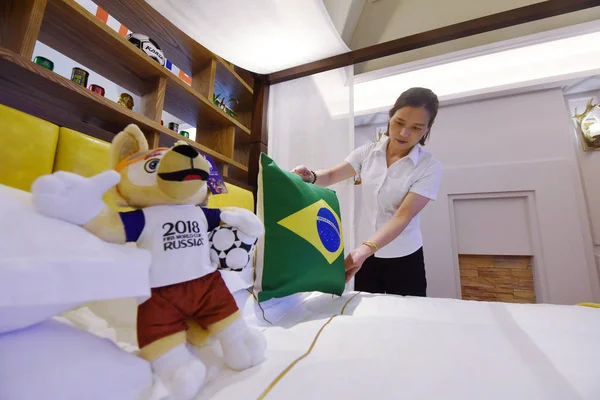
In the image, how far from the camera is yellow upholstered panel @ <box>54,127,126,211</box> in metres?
0.64

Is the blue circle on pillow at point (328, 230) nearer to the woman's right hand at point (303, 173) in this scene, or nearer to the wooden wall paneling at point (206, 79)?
the woman's right hand at point (303, 173)


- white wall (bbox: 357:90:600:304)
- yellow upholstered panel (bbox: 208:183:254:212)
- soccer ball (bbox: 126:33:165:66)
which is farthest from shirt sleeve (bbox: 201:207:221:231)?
white wall (bbox: 357:90:600:304)

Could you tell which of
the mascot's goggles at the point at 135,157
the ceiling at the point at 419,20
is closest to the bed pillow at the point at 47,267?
the mascot's goggles at the point at 135,157

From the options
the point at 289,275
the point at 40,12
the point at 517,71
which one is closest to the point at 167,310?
the point at 289,275

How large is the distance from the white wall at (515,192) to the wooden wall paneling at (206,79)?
2.12 meters

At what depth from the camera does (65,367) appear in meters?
0.29

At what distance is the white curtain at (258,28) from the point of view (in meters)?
1.11

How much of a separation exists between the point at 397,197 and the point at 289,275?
0.81 meters

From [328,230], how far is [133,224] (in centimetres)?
57

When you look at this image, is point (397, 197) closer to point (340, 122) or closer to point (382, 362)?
point (340, 122)

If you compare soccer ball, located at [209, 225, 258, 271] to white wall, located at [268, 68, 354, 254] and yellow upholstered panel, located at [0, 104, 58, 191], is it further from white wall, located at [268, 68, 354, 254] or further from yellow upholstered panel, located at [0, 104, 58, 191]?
white wall, located at [268, 68, 354, 254]

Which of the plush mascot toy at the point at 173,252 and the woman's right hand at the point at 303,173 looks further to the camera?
the woman's right hand at the point at 303,173

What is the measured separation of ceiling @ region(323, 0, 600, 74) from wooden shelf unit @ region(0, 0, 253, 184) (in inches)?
42.1

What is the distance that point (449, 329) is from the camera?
2.00ft
